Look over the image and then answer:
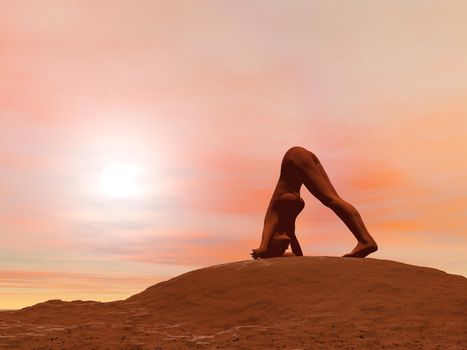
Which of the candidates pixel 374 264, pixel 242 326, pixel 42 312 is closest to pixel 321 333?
pixel 242 326

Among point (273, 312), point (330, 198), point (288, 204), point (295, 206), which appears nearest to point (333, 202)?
point (330, 198)

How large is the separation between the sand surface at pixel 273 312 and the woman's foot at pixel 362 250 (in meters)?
0.79

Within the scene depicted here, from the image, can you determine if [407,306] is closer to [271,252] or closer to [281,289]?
[281,289]

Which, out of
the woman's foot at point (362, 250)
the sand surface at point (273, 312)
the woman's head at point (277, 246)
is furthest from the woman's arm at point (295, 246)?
the sand surface at point (273, 312)

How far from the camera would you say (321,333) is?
10.0 meters

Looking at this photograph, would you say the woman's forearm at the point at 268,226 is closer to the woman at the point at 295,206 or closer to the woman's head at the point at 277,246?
the woman at the point at 295,206

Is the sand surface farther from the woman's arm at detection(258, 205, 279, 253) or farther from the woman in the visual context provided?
the woman's arm at detection(258, 205, 279, 253)

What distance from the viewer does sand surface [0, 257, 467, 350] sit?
9.90m

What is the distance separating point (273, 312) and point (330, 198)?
5.27 metres

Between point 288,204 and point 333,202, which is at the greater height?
point 288,204

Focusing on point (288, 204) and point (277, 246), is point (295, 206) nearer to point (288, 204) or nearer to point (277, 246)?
point (288, 204)

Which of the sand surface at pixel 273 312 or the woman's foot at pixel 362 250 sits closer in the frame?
the sand surface at pixel 273 312

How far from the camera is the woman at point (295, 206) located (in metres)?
15.6

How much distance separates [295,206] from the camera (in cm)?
1669
